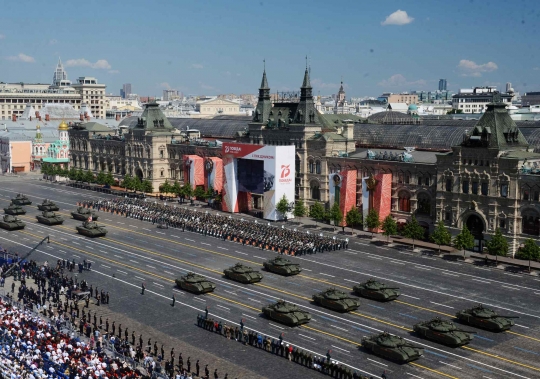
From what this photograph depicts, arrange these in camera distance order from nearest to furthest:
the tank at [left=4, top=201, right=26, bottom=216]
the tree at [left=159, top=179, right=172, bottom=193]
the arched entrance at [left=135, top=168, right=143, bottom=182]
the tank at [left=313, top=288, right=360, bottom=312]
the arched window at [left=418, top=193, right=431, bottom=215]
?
the tank at [left=313, top=288, right=360, bottom=312] → the arched window at [left=418, top=193, right=431, bottom=215] → the tank at [left=4, top=201, right=26, bottom=216] → the tree at [left=159, top=179, right=172, bottom=193] → the arched entrance at [left=135, top=168, right=143, bottom=182]

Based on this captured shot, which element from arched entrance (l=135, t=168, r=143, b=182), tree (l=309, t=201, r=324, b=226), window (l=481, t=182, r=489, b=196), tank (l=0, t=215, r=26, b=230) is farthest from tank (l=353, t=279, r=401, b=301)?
arched entrance (l=135, t=168, r=143, b=182)

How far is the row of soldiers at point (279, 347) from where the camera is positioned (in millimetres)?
48219

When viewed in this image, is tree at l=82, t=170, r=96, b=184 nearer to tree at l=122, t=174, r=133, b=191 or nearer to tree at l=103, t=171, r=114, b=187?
tree at l=103, t=171, r=114, b=187

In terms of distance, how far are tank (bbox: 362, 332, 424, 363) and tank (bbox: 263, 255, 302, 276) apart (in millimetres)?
23737

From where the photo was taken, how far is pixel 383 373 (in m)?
45.8

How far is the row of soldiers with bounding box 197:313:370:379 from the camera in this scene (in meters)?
48.2

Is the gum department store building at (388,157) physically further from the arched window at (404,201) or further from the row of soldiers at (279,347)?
the row of soldiers at (279,347)

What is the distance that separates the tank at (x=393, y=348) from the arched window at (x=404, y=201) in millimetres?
49399

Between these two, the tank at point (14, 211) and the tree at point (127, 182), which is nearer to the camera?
the tank at point (14, 211)

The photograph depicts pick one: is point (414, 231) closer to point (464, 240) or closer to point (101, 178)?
point (464, 240)

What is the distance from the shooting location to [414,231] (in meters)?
90.9

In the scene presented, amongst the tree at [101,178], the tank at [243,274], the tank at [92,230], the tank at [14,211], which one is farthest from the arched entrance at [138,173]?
the tank at [243,274]

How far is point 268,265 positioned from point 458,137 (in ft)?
171

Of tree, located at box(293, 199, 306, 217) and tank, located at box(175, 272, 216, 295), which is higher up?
tree, located at box(293, 199, 306, 217)
